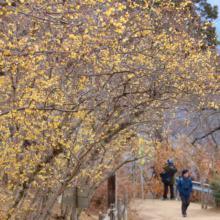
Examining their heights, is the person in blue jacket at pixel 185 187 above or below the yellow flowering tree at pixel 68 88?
below

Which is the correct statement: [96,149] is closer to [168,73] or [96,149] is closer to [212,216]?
[168,73]

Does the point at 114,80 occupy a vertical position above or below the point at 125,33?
below

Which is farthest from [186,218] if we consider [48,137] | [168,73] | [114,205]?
[48,137]

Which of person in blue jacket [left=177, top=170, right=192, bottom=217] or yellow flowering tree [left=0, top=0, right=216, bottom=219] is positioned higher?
yellow flowering tree [left=0, top=0, right=216, bottom=219]

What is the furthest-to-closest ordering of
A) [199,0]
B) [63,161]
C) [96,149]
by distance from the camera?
[199,0], [63,161], [96,149]

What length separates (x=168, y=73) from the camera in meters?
7.52

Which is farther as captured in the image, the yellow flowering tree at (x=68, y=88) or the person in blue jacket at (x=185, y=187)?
the person in blue jacket at (x=185, y=187)

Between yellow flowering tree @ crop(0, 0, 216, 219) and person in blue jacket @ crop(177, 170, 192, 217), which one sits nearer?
yellow flowering tree @ crop(0, 0, 216, 219)

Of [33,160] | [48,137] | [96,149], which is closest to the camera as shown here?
[48,137]

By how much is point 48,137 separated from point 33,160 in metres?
0.86

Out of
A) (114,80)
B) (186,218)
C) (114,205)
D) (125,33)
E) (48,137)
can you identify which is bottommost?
(186,218)

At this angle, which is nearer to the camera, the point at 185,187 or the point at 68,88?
the point at 68,88

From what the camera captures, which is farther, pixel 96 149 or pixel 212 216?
pixel 212 216

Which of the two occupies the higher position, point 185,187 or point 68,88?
point 68,88
